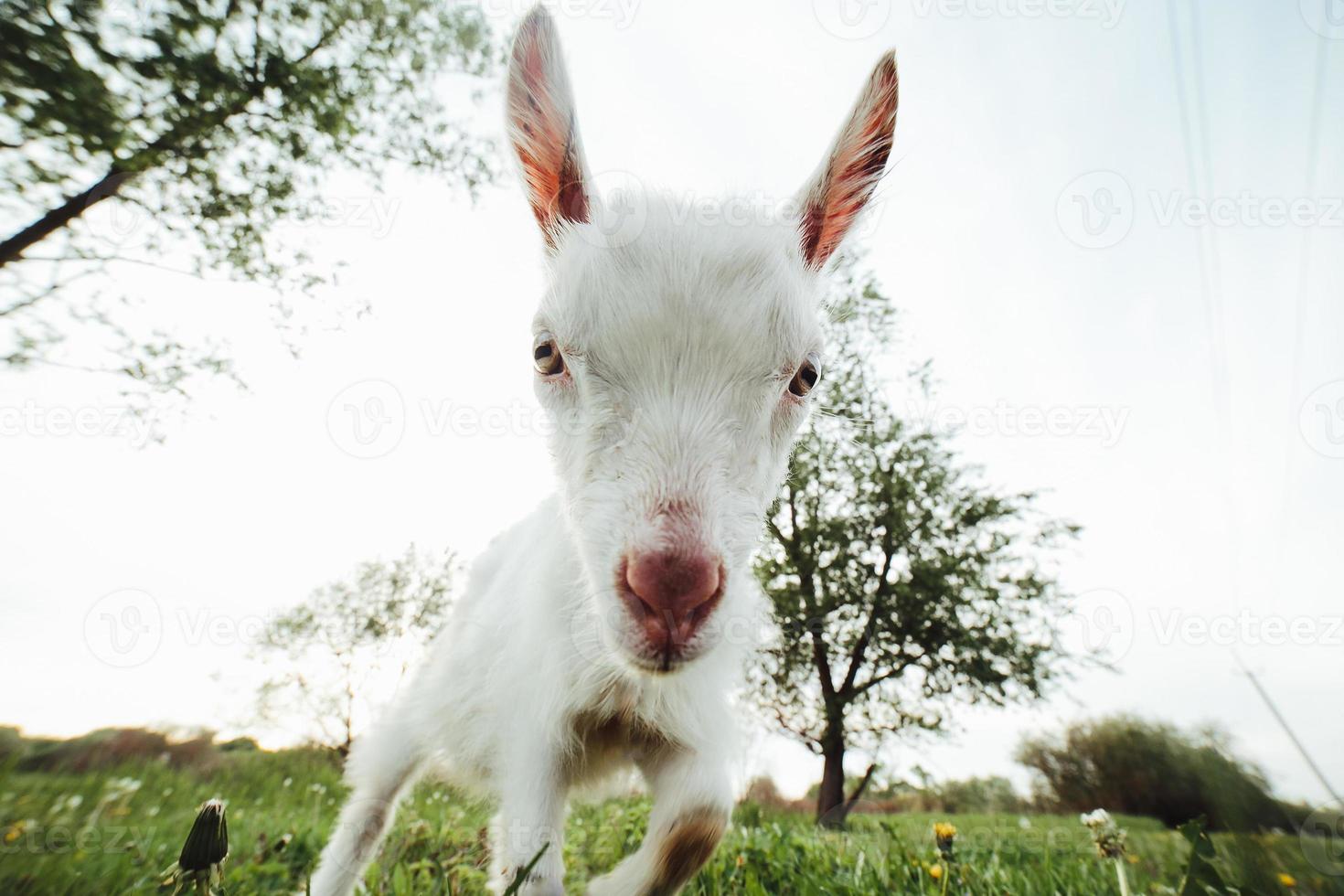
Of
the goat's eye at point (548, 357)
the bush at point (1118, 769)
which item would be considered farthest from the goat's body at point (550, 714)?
the bush at point (1118, 769)

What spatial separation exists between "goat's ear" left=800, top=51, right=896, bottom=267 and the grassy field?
2627 mm

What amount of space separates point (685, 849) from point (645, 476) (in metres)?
1.36

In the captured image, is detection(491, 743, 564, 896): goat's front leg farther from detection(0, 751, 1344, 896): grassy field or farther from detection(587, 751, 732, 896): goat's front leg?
detection(0, 751, 1344, 896): grassy field

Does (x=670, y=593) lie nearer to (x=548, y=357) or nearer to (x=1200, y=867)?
(x=548, y=357)

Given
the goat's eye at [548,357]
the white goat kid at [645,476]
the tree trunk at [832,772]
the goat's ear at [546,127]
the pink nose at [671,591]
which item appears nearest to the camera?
the pink nose at [671,591]

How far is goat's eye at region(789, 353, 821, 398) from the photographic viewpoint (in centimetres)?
197

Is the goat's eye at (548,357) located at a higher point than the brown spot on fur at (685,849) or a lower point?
higher

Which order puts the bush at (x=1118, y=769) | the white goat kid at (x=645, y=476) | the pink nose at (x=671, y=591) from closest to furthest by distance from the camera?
the pink nose at (x=671, y=591) < the white goat kid at (x=645, y=476) < the bush at (x=1118, y=769)

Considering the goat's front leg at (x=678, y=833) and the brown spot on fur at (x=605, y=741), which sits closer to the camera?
the goat's front leg at (x=678, y=833)

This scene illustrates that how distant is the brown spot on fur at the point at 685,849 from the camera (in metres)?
1.87

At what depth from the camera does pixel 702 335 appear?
171 centimetres

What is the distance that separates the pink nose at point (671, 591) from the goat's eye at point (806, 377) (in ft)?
2.88

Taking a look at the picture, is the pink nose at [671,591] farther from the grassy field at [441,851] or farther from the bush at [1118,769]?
the bush at [1118,769]

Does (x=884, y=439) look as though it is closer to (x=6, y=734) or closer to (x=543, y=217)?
(x=543, y=217)
